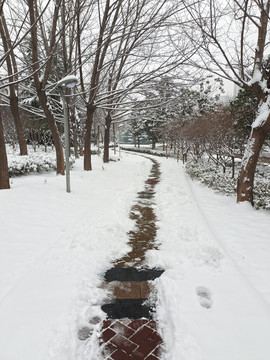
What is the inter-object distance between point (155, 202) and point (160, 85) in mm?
5369

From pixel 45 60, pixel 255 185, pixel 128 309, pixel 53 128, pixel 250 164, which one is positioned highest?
pixel 45 60

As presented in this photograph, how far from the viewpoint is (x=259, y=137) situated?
20.0ft

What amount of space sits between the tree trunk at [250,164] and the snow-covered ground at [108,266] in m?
0.41

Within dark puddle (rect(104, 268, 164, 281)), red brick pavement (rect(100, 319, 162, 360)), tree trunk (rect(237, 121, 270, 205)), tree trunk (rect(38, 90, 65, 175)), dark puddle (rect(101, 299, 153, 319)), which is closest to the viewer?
red brick pavement (rect(100, 319, 162, 360))

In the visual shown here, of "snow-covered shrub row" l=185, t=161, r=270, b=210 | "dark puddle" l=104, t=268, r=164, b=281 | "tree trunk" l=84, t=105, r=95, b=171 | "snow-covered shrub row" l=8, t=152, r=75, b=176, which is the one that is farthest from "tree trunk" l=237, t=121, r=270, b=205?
"snow-covered shrub row" l=8, t=152, r=75, b=176

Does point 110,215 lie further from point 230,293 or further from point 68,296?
point 230,293

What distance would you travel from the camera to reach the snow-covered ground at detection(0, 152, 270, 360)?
2.13 meters

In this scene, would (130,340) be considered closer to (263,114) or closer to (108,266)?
(108,266)

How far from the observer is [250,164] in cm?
634

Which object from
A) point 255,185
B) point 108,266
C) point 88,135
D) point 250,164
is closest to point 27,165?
point 88,135

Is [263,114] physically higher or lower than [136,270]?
higher

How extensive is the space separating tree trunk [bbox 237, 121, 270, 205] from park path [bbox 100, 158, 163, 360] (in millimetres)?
3549

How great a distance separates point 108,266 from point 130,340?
1.39 meters

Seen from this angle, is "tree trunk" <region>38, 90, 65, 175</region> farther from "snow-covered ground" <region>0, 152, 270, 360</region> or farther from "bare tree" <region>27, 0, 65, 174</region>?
"snow-covered ground" <region>0, 152, 270, 360</region>
